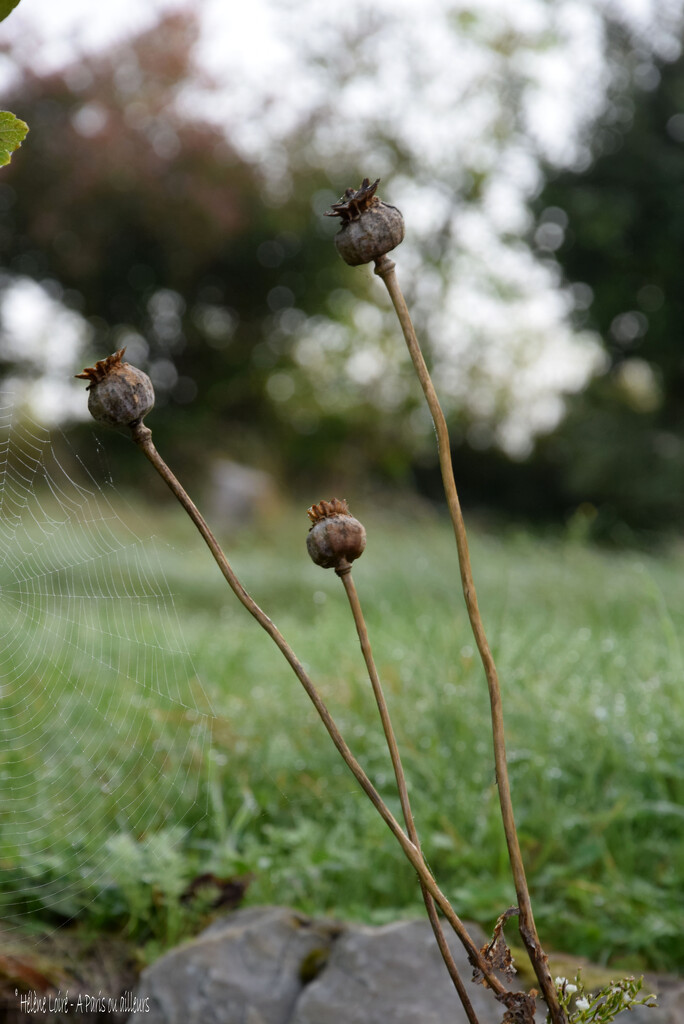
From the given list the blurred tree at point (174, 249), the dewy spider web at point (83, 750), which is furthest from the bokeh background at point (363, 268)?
the dewy spider web at point (83, 750)

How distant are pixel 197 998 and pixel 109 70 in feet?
34.8

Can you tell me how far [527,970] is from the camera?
4.10ft

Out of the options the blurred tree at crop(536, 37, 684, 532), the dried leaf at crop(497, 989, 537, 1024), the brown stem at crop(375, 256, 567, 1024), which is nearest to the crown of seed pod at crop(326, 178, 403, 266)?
the brown stem at crop(375, 256, 567, 1024)

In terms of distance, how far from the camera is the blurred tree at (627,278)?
35.0 ft

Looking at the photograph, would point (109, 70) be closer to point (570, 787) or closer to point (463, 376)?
point (463, 376)

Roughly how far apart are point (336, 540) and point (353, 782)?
1479 mm

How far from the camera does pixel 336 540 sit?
0.67m

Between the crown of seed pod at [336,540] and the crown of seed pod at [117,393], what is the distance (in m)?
0.15

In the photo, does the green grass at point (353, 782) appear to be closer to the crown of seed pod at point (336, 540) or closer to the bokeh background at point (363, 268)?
the crown of seed pod at point (336, 540)

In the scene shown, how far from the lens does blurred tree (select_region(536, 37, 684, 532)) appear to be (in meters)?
10.7

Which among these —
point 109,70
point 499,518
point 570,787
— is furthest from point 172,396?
point 570,787

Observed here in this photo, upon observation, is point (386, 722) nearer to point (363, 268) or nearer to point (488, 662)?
point (488, 662)

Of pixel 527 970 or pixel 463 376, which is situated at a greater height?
pixel 463 376

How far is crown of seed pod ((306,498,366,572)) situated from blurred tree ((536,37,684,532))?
10202mm
